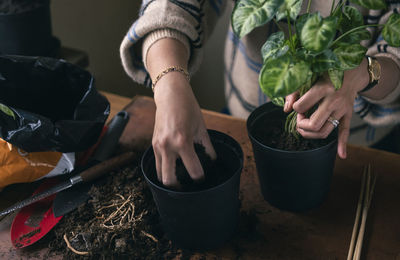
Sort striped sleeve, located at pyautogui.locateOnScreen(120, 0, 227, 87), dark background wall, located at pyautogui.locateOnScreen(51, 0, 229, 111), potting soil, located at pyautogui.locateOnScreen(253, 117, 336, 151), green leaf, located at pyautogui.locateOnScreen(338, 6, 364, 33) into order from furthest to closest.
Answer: dark background wall, located at pyautogui.locateOnScreen(51, 0, 229, 111), striped sleeve, located at pyautogui.locateOnScreen(120, 0, 227, 87), potting soil, located at pyautogui.locateOnScreen(253, 117, 336, 151), green leaf, located at pyautogui.locateOnScreen(338, 6, 364, 33)

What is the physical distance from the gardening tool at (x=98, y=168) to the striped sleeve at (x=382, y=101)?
60 cm

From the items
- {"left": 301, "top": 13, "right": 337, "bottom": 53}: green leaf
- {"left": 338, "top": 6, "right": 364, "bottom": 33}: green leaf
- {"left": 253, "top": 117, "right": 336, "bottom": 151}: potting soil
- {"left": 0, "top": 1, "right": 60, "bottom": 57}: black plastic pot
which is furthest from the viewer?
{"left": 0, "top": 1, "right": 60, "bottom": 57}: black plastic pot

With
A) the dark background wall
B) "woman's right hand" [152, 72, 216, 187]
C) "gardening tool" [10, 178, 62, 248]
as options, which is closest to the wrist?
"woman's right hand" [152, 72, 216, 187]

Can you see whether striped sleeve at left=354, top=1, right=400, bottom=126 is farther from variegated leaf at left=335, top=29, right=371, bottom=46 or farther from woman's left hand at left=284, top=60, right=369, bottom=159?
variegated leaf at left=335, top=29, right=371, bottom=46

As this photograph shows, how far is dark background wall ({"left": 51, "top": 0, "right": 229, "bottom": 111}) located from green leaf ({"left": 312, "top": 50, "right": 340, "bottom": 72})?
3.83 ft

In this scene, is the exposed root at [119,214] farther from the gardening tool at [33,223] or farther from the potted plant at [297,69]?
the potted plant at [297,69]

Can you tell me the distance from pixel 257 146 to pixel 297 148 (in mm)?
74

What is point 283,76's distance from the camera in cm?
49

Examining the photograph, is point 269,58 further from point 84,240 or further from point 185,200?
point 84,240

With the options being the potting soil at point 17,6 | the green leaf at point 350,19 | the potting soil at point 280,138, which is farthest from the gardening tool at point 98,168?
the green leaf at point 350,19

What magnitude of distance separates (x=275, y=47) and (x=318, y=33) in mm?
103

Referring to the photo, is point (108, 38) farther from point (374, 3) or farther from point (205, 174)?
point (374, 3)

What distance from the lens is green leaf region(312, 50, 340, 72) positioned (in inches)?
20.5

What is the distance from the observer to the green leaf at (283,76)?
0.49m
